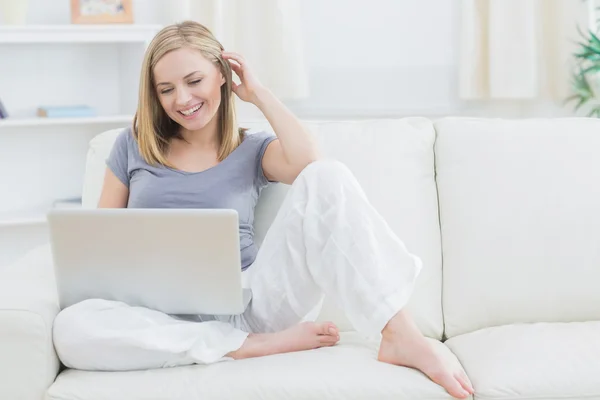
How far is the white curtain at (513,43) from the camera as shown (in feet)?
11.8

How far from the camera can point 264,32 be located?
364cm

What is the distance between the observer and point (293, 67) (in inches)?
143

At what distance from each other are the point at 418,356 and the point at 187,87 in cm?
82

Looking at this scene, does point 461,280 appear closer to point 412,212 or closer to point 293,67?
point 412,212

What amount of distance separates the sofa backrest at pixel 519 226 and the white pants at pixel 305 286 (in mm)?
372

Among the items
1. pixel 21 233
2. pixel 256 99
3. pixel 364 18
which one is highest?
pixel 364 18

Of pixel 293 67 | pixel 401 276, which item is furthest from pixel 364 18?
pixel 401 276

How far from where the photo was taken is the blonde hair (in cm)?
208

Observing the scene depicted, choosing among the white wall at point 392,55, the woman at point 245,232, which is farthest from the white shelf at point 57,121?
the woman at point 245,232

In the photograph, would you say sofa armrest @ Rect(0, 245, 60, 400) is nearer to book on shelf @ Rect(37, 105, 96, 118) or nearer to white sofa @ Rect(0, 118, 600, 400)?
white sofa @ Rect(0, 118, 600, 400)

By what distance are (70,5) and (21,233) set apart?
93 cm

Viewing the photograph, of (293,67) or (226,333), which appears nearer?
(226,333)

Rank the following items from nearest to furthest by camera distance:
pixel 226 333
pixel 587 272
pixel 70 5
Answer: pixel 226 333 → pixel 587 272 → pixel 70 5

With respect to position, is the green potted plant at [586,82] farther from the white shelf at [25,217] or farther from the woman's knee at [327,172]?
the white shelf at [25,217]
